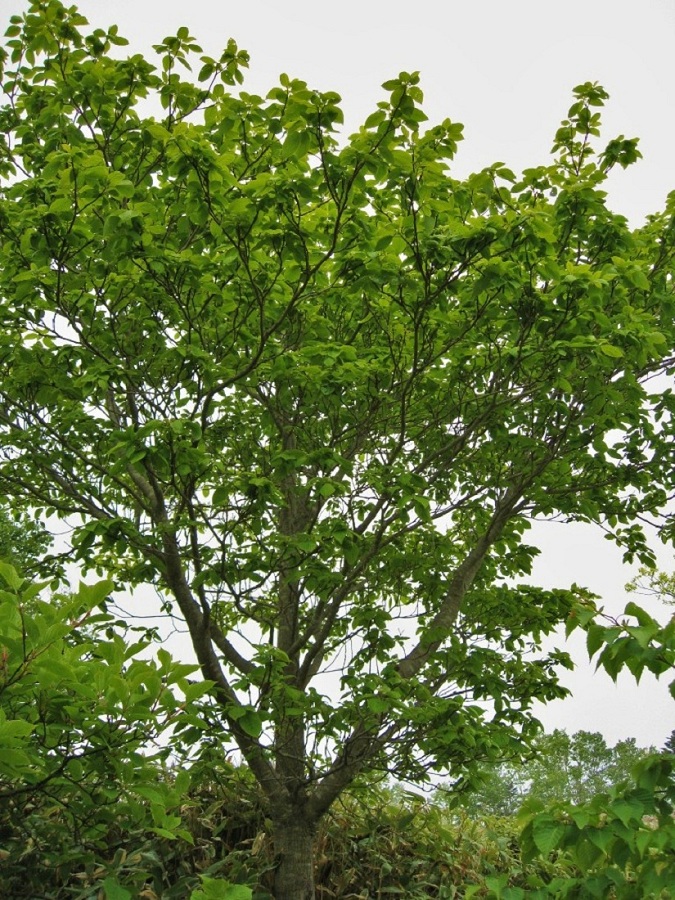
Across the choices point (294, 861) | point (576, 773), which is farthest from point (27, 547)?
point (576, 773)

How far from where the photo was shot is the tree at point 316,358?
16.9ft

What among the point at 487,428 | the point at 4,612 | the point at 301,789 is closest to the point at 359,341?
the point at 487,428

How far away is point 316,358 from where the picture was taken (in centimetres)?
581

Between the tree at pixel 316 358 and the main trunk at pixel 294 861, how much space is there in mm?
23

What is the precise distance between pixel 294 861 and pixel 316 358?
4463mm

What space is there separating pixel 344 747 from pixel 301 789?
70 centimetres

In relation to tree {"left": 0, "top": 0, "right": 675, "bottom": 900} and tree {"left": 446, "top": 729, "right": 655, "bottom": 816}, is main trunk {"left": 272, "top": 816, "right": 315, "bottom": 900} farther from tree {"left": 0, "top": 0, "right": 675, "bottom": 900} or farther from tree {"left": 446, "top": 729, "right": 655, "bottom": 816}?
tree {"left": 446, "top": 729, "right": 655, "bottom": 816}

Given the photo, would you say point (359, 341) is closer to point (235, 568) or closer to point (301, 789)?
point (235, 568)

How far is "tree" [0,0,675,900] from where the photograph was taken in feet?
16.9

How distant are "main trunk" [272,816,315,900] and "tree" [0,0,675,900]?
0.08ft

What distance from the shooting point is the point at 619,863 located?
3.08m

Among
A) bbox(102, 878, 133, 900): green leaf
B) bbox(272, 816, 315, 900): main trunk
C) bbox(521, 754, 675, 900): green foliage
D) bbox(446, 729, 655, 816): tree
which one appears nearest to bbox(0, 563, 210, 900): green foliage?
bbox(102, 878, 133, 900): green leaf

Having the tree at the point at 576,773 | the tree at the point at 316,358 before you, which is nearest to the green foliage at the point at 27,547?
the tree at the point at 316,358

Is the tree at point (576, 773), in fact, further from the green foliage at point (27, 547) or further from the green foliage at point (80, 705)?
the green foliage at point (80, 705)
